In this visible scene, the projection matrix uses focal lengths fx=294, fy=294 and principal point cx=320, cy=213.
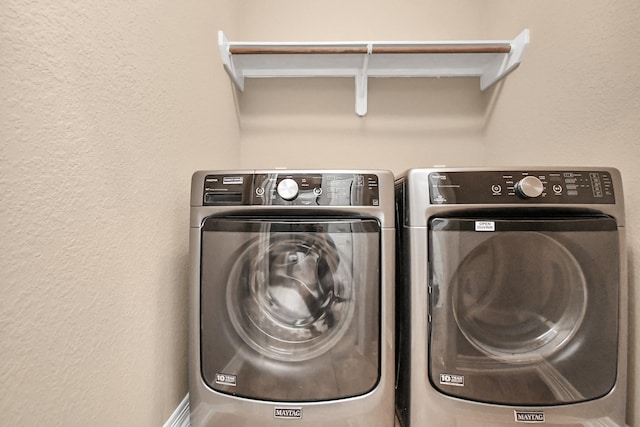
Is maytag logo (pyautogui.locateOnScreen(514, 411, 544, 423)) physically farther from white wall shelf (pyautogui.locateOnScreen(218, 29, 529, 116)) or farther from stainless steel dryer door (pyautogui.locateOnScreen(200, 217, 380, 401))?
white wall shelf (pyautogui.locateOnScreen(218, 29, 529, 116))

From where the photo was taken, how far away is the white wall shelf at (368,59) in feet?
4.35

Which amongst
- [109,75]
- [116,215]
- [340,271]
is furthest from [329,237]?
[109,75]

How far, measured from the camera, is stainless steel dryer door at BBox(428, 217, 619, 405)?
0.81 m

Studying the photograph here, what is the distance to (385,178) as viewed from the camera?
87 centimetres

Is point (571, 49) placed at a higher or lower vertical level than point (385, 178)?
higher

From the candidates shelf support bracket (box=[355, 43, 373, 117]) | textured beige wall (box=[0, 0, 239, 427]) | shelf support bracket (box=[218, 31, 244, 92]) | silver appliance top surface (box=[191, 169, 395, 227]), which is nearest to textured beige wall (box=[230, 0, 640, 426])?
shelf support bracket (box=[355, 43, 373, 117])

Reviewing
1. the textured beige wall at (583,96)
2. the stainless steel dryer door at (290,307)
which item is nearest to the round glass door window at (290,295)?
the stainless steel dryer door at (290,307)

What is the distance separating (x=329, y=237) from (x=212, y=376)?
54 centimetres

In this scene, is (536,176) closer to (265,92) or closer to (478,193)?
(478,193)

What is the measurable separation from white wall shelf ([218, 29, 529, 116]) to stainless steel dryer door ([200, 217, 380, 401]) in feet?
2.96

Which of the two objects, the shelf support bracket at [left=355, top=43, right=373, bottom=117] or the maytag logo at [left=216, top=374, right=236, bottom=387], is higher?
the shelf support bracket at [left=355, top=43, right=373, bottom=117]

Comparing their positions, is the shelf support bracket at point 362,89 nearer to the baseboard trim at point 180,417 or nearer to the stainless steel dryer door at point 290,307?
the stainless steel dryer door at point 290,307

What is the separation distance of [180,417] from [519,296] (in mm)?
1101

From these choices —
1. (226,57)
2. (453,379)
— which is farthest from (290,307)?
(226,57)
